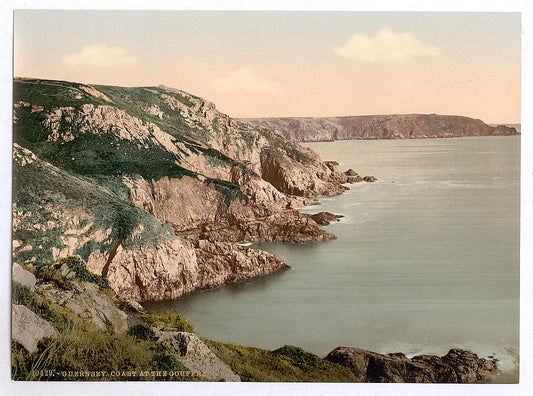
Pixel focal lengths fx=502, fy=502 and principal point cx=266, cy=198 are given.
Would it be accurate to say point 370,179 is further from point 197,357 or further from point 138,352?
point 138,352

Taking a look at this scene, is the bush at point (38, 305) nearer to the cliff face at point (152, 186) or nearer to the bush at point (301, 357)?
the cliff face at point (152, 186)

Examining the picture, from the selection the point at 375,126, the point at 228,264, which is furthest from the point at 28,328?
the point at 375,126

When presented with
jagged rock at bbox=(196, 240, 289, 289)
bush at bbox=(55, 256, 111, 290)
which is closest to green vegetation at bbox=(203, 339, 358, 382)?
jagged rock at bbox=(196, 240, 289, 289)

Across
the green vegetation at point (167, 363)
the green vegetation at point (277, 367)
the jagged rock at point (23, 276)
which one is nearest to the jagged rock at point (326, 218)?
the green vegetation at point (277, 367)

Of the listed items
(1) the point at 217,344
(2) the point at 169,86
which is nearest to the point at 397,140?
(2) the point at 169,86

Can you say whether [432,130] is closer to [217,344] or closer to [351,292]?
[351,292]
